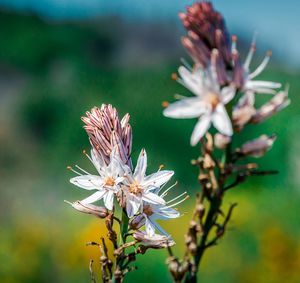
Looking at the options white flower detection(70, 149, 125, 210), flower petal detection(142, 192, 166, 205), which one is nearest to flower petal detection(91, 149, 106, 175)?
white flower detection(70, 149, 125, 210)

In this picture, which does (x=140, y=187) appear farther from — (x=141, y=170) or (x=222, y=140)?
(x=222, y=140)

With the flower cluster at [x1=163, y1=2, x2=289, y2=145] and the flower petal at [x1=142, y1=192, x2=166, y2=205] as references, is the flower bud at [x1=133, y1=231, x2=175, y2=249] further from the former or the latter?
the flower cluster at [x1=163, y1=2, x2=289, y2=145]

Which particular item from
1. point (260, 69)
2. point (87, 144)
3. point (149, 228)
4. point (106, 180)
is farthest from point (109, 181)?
point (87, 144)

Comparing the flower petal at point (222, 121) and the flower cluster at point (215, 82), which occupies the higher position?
the flower cluster at point (215, 82)

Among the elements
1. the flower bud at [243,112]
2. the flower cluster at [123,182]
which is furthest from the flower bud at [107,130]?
the flower bud at [243,112]

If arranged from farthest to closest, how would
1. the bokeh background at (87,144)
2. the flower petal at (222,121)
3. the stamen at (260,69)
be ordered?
the bokeh background at (87,144) < the stamen at (260,69) < the flower petal at (222,121)

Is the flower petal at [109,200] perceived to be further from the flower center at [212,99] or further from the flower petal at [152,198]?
the flower center at [212,99]

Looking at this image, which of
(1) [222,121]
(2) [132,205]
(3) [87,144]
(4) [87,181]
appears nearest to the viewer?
(1) [222,121]
